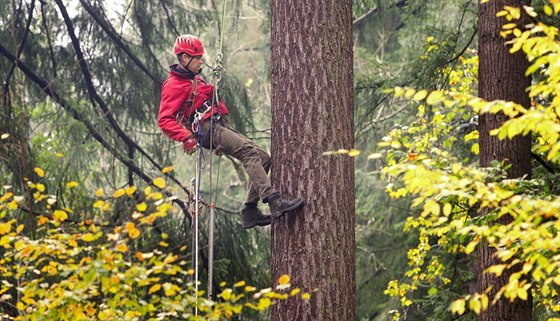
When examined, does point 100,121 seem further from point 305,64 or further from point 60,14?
point 305,64

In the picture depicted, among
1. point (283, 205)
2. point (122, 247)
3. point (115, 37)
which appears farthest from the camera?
point (115, 37)

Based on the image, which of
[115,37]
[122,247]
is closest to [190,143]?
[122,247]

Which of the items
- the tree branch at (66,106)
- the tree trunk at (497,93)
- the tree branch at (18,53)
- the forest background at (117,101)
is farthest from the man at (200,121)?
the tree branch at (66,106)

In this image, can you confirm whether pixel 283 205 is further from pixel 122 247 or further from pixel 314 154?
pixel 122 247

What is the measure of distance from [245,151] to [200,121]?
0.44 m

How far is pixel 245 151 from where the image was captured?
22.8 feet

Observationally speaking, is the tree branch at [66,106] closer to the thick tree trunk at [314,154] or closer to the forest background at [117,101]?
the forest background at [117,101]

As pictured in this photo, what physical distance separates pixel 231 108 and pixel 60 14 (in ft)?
6.80

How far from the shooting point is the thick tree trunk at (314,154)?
243 inches

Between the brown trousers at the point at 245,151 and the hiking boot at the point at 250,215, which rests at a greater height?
the brown trousers at the point at 245,151

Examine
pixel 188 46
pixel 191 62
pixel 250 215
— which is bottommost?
pixel 250 215

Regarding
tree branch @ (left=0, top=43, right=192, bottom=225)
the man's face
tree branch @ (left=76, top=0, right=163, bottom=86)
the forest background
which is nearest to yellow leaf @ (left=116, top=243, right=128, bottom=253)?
the man's face

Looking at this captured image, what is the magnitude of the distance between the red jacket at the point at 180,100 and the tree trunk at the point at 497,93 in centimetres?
180

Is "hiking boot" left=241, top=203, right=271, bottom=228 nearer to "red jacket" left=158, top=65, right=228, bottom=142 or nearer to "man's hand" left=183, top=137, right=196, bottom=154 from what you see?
"man's hand" left=183, top=137, right=196, bottom=154
